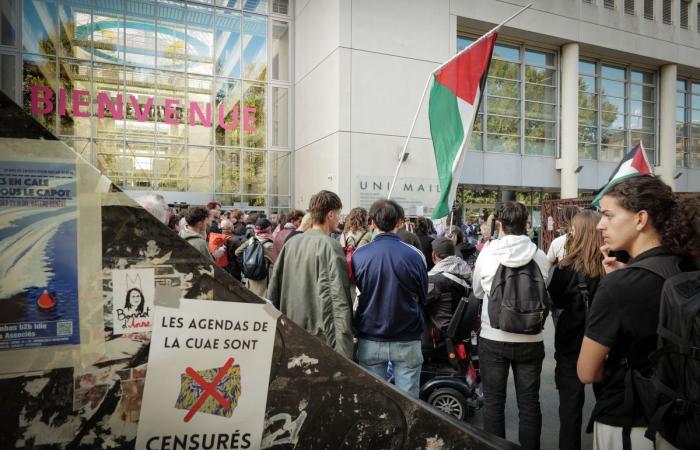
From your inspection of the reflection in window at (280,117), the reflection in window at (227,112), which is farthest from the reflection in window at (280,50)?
the reflection in window at (227,112)

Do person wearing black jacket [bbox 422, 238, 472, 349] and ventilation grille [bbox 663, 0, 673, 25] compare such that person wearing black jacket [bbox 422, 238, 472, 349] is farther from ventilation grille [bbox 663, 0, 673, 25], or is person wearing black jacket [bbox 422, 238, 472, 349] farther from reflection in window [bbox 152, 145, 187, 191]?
ventilation grille [bbox 663, 0, 673, 25]

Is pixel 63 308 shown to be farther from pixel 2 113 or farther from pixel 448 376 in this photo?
pixel 448 376

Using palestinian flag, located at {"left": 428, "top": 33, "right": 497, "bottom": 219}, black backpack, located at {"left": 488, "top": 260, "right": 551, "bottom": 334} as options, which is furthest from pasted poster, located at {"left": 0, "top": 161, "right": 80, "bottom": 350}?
palestinian flag, located at {"left": 428, "top": 33, "right": 497, "bottom": 219}

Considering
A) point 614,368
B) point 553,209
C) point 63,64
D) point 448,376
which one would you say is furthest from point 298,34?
point 614,368

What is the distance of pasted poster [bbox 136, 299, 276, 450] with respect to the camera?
1093 millimetres

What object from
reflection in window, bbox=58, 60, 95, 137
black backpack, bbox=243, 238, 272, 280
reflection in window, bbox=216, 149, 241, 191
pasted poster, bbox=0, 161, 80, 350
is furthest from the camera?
reflection in window, bbox=216, 149, 241, 191

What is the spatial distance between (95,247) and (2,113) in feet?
1.17

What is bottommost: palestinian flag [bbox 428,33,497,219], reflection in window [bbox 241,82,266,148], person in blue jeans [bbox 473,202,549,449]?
person in blue jeans [bbox 473,202,549,449]

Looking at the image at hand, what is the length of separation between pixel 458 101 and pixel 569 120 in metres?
15.2

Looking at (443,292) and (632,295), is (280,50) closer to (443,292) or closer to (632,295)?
(443,292)

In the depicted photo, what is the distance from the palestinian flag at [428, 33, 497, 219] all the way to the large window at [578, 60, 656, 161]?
1609 centimetres

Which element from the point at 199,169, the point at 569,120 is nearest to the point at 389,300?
the point at 199,169

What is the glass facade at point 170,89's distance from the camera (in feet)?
51.0

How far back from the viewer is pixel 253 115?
58.1ft
